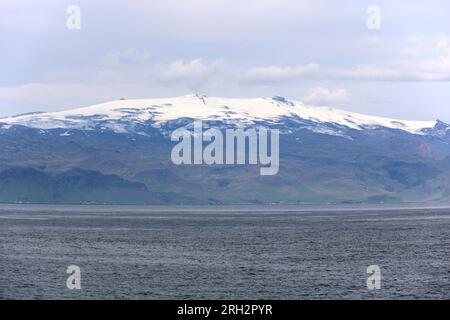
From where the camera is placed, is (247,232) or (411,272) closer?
(411,272)

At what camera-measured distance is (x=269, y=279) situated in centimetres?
10256

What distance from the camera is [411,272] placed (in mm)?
109250

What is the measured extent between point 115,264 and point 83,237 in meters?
57.9
